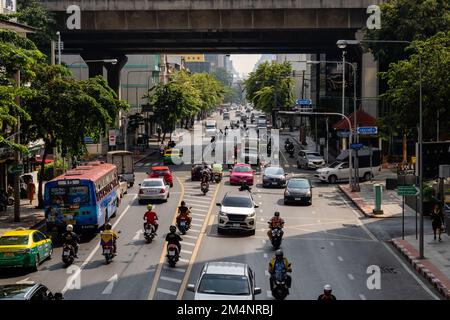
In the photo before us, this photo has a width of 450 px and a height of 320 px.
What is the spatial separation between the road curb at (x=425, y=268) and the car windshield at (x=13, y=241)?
14211mm

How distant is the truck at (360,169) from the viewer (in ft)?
184

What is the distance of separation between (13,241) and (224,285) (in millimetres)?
10602

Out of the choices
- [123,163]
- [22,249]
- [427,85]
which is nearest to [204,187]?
[123,163]

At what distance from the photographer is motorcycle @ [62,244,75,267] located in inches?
1059

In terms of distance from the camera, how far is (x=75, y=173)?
33.3m

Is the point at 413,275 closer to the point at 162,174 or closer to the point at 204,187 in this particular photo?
the point at 204,187

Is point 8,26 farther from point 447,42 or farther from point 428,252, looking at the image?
point 447,42

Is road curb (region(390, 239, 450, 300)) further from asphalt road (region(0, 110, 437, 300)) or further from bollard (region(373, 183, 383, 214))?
bollard (region(373, 183, 383, 214))

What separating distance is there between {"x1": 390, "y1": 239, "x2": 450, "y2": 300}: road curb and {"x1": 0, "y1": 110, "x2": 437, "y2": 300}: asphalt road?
0.40 meters

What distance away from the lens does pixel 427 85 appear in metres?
44.4

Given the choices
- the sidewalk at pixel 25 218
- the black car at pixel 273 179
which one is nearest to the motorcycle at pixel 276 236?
the sidewalk at pixel 25 218

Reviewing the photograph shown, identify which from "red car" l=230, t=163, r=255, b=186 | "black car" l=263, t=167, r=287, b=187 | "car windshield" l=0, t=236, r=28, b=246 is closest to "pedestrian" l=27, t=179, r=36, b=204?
"red car" l=230, t=163, r=255, b=186
